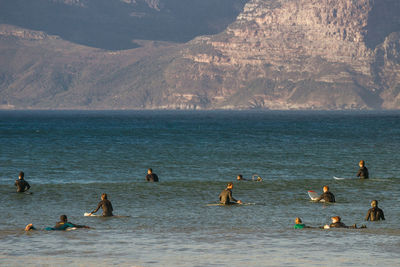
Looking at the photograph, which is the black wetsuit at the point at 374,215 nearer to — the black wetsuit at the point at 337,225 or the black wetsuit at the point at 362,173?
the black wetsuit at the point at 337,225

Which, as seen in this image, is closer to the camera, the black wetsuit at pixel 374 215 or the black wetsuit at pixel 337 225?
the black wetsuit at pixel 337 225

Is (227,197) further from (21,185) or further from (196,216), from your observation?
(21,185)

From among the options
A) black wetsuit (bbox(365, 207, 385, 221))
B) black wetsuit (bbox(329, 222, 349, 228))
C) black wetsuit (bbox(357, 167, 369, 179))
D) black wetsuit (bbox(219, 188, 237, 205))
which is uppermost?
black wetsuit (bbox(357, 167, 369, 179))

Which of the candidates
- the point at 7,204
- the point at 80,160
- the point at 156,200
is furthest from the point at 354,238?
the point at 80,160

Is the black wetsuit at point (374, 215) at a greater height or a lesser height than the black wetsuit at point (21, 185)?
lesser

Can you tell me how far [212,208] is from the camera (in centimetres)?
4350

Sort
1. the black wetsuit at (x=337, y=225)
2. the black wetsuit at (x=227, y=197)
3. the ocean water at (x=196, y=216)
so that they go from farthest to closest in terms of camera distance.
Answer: the black wetsuit at (x=227, y=197) < the black wetsuit at (x=337, y=225) < the ocean water at (x=196, y=216)

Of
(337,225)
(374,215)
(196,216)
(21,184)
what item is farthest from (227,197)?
(21,184)

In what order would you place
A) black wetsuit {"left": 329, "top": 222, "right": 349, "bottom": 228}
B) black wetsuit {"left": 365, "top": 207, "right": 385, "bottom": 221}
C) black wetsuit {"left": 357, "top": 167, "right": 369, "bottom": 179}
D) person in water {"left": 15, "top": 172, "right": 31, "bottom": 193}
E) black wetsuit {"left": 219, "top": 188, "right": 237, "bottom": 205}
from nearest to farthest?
black wetsuit {"left": 329, "top": 222, "right": 349, "bottom": 228}
black wetsuit {"left": 365, "top": 207, "right": 385, "bottom": 221}
black wetsuit {"left": 219, "top": 188, "right": 237, "bottom": 205}
person in water {"left": 15, "top": 172, "right": 31, "bottom": 193}
black wetsuit {"left": 357, "top": 167, "right": 369, "bottom": 179}

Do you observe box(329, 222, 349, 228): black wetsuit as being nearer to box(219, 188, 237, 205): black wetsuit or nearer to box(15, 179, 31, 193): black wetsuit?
box(219, 188, 237, 205): black wetsuit

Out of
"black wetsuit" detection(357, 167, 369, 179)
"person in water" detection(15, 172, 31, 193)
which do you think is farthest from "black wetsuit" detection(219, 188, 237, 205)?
"black wetsuit" detection(357, 167, 369, 179)

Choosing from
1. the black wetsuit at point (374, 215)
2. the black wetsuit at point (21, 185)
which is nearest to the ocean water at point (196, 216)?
the black wetsuit at point (374, 215)

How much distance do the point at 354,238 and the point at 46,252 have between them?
13.4 metres

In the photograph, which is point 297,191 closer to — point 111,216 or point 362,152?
point 111,216
